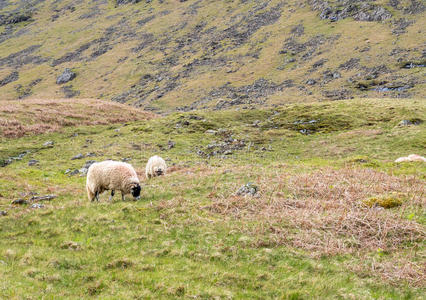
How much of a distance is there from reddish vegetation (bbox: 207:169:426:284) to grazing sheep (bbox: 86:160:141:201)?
15.3ft

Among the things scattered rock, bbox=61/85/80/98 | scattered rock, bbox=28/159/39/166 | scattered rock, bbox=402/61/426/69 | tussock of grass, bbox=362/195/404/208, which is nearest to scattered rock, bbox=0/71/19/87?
scattered rock, bbox=61/85/80/98

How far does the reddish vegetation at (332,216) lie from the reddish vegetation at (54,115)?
3716 centimetres

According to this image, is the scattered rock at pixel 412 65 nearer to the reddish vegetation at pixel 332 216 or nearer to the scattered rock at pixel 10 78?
the reddish vegetation at pixel 332 216

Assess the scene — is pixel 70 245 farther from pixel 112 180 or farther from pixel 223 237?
pixel 112 180

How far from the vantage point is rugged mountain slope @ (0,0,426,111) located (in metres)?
88.0

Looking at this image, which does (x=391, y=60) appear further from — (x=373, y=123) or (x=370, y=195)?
(x=370, y=195)

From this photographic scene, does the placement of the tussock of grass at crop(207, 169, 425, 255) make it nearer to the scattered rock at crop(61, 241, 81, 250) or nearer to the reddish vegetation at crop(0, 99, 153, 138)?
the scattered rock at crop(61, 241, 81, 250)

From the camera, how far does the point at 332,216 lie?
511 inches

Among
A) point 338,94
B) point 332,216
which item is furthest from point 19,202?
point 338,94

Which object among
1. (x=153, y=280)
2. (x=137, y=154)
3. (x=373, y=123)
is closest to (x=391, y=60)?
(x=373, y=123)

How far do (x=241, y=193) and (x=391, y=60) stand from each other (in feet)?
301

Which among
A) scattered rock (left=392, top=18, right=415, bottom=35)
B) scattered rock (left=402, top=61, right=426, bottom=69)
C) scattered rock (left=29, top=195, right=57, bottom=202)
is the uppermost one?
scattered rock (left=29, top=195, right=57, bottom=202)

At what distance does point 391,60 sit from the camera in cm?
8938

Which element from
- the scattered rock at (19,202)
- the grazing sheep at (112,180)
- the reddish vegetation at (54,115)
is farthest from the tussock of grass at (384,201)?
the reddish vegetation at (54,115)
